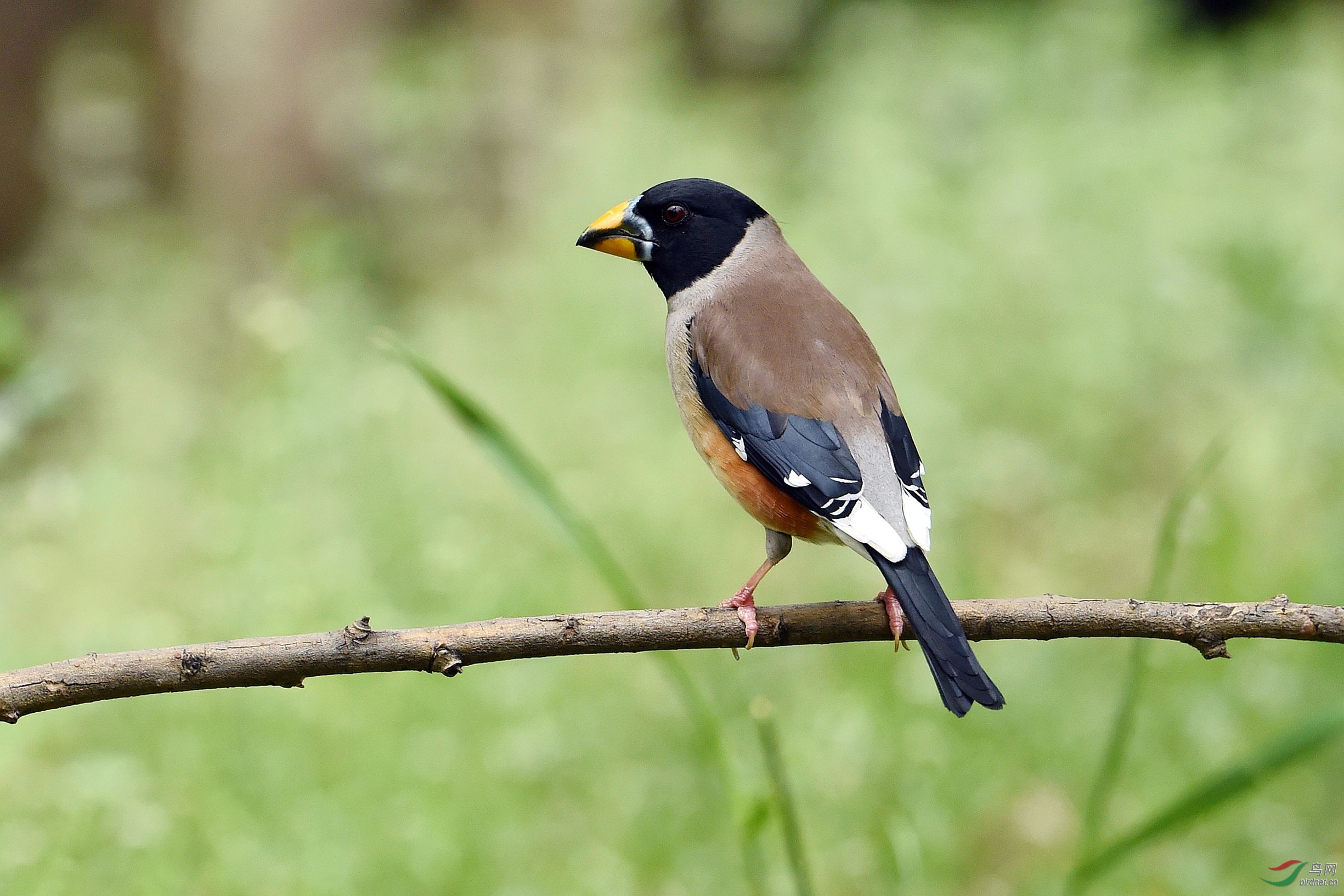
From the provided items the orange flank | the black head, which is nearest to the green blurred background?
the orange flank

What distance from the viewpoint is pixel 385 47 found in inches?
376

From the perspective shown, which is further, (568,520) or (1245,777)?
(568,520)

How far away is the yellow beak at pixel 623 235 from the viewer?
3.59 meters

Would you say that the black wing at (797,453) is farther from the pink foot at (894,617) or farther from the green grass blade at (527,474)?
the green grass blade at (527,474)

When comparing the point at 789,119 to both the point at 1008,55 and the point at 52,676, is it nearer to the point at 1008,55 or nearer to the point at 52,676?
the point at 1008,55

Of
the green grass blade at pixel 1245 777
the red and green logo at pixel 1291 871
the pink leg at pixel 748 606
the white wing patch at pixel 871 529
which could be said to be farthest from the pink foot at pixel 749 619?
the red and green logo at pixel 1291 871

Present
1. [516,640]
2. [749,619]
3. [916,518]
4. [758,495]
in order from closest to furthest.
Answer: [516,640] < [749,619] < [916,518] < [758,495]

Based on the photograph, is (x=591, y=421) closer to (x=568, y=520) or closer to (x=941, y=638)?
(x=568, y=520)

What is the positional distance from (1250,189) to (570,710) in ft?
20.2

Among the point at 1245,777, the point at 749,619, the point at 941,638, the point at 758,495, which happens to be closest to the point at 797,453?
the point at 758,495

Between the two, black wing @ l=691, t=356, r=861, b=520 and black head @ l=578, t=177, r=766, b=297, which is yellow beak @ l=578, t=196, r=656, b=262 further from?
black wing @ l=691, t=356, r=861, b=520

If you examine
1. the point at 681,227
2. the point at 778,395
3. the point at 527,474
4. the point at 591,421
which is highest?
the point at 681,227

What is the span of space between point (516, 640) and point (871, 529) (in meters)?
0.86

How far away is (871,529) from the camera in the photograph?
2857mm
